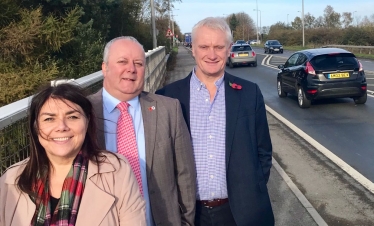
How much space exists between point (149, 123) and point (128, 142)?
16 cm

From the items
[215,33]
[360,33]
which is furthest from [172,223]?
[360,33]

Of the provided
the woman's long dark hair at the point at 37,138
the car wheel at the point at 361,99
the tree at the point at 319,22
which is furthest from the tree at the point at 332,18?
the woman's long dark hair at the point at 37,138

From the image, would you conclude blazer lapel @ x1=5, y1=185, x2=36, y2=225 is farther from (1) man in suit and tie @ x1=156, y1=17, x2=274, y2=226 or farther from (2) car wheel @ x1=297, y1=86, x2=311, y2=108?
(2) car wheel @ x1=297, y1=86, x2=311, y2=108

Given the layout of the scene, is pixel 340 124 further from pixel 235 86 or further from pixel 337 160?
pixel 235 86

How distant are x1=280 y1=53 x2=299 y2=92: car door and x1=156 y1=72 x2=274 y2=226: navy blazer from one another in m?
11.0

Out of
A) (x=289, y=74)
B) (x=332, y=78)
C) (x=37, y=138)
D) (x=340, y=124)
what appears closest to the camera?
(x=37, y=138)

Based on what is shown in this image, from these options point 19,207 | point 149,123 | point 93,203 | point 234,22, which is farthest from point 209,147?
point 234,22

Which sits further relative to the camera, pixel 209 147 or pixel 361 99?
pixel 361 99

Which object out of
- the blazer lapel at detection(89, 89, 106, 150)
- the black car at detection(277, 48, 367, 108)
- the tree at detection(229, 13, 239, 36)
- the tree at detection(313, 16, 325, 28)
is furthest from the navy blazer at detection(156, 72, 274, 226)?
the tree at detection(229, 13, 239, 36)

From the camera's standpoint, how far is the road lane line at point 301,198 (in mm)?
4992

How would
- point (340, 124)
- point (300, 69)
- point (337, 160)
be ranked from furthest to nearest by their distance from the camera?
point (300, 69) → point (340, 124) → point (337, 160)

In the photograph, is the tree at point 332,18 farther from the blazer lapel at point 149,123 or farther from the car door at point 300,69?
the blazer lapel at point 149,123

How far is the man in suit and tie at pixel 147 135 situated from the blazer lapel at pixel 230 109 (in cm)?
27

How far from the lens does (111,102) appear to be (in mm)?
2619
